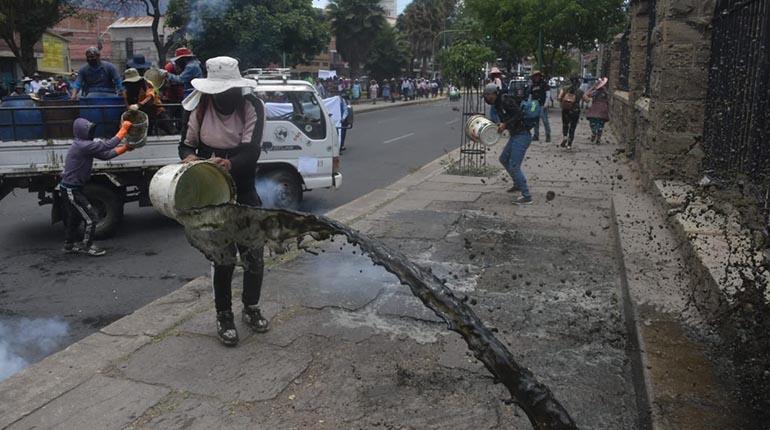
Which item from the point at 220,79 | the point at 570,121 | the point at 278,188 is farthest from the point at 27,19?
the point at 220,79

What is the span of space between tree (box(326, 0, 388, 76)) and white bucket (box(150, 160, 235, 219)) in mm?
53528

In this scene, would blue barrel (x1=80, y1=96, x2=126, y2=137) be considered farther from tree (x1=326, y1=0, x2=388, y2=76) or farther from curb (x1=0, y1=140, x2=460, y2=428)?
tree (x1=326, y1=0, x2=388, y2=76)

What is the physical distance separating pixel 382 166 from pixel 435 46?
63456 millimetres

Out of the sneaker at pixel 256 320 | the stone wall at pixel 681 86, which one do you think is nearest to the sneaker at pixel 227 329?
the sneaker at pixel 256 320

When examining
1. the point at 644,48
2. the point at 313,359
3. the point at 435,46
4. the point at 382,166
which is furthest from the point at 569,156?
the point at 435,46

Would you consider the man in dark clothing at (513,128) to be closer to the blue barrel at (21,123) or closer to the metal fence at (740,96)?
the metal fence at (740,96)

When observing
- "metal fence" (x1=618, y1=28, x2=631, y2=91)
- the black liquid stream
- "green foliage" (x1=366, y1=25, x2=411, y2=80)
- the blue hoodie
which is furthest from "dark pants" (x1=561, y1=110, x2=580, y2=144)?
"green foliage" (x1=366, y1=25, x2=411, y2=80)

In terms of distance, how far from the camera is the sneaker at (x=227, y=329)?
4.33 m

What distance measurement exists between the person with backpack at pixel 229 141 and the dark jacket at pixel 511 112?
516 cm

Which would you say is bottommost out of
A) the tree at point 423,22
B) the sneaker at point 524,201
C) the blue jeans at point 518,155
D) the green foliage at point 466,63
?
the sneaker at point 524,201

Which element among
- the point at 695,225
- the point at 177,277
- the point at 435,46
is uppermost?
the point at 435,46

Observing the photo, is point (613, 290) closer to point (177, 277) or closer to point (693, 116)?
point (693, 116)

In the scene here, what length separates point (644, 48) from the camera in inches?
498

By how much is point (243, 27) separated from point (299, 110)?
12.4 metres
